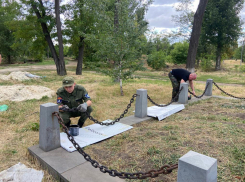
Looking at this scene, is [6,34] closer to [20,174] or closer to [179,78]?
[179,78]

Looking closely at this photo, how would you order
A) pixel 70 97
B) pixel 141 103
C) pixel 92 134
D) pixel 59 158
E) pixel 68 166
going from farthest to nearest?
1. pixel 141 103
2. pixel 70 97
3. pixel 92 134
4. pixel 59 158
5. pixel 68 166

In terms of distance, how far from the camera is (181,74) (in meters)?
6.82

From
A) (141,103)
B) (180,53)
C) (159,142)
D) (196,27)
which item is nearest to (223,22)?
(180,53)

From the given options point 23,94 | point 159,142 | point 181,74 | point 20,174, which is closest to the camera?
point 20,174

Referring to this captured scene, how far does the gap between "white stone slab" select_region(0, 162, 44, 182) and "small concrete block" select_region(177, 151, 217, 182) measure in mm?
1904

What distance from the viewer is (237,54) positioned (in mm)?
55594

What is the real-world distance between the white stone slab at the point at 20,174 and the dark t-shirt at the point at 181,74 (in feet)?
17.8

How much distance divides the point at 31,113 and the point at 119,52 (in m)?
4.04

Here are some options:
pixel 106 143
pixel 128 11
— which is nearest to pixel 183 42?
pixel 128 11

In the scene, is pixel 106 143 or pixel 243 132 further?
pixel 243 132

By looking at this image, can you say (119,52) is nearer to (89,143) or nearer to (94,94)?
(94,94)

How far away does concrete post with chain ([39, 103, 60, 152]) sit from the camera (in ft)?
10.1

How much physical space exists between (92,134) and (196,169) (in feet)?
8.36

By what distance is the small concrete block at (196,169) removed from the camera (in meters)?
1.66
